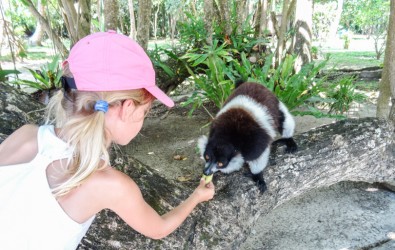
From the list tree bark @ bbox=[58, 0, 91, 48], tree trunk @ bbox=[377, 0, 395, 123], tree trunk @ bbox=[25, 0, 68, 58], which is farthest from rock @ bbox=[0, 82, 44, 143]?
tree trunk @ bbox=[25, 0, 68, 58]

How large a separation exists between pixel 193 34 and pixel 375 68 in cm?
648

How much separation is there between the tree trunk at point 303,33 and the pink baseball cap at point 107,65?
238 inches

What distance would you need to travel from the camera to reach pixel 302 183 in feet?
8.62

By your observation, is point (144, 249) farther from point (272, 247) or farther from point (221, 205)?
point (272, 247)

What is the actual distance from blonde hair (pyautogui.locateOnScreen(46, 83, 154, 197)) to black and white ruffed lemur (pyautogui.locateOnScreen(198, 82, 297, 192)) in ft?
3.65

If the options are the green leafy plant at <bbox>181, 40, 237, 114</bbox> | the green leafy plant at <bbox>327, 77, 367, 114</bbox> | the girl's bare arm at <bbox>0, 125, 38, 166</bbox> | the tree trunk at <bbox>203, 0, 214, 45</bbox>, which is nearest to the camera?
the girl's bare arm at <bbox>0, 125, 38, 166</bbox>

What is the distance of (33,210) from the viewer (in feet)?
4.15

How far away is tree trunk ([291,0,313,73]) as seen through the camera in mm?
6828

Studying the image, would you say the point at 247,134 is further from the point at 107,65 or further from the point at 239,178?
the point at 107,65

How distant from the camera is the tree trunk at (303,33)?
683cm

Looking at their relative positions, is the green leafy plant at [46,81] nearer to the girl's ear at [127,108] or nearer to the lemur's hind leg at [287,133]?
the lemur's hind leg at [287,133]

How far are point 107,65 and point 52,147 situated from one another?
15.4 inches

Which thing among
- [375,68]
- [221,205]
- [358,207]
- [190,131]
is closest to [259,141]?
[221,205]

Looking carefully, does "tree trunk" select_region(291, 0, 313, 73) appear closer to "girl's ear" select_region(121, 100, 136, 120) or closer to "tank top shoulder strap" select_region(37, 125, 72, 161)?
"girl's ear" select_region(121, 100, 136, 120)
